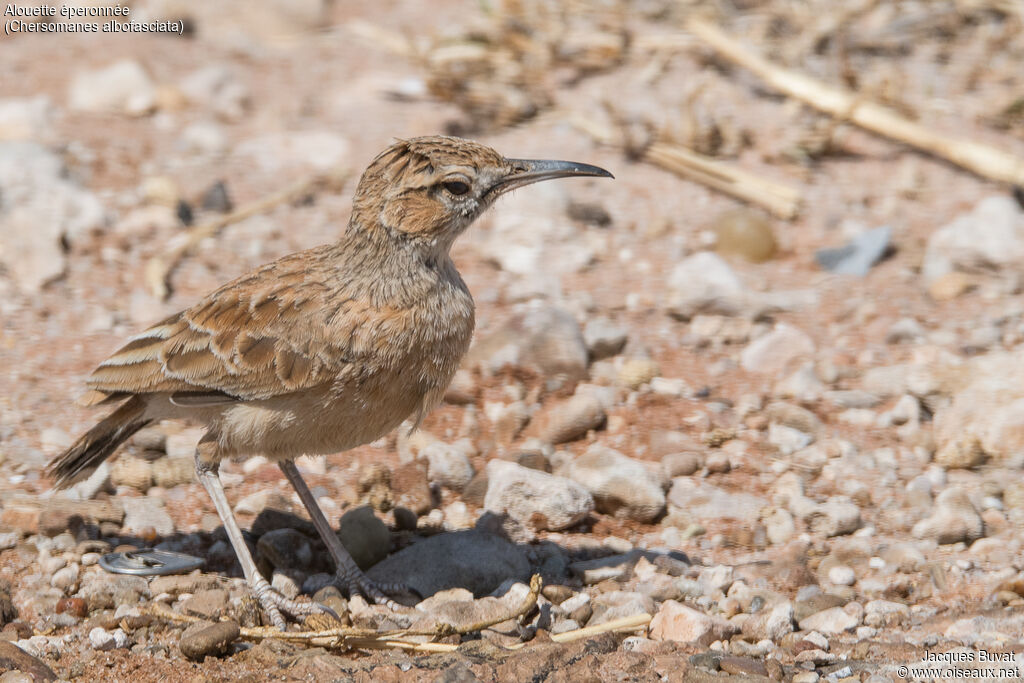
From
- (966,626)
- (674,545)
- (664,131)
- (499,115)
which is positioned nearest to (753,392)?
(674,545)

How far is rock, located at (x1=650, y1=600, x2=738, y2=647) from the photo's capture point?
14.5ft

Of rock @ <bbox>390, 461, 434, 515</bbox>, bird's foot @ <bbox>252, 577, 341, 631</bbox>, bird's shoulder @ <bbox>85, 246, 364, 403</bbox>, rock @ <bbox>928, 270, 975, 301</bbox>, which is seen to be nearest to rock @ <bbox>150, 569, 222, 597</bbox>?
bird's foot @ <bbox>252, 577, 341, 631</bbox>

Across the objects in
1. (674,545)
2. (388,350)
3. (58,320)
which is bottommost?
(674,545)

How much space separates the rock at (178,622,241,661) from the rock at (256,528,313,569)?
691 mm

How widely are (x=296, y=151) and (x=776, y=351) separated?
13.2 feet

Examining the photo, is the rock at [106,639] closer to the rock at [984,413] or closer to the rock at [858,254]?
the rock at [984,413]

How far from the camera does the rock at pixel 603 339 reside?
656 centimetres

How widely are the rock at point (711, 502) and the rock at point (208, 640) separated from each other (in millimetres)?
2072

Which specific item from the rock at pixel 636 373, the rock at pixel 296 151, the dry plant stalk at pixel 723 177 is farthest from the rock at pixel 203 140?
the rock at pixel 636 373

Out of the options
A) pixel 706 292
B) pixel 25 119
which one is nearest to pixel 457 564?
pixel 706 292

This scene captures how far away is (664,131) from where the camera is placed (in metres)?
8.56

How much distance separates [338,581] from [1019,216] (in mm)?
4869

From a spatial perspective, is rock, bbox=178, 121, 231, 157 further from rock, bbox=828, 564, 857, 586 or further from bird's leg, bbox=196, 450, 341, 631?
rock, bbox=828, 564, 857, 586

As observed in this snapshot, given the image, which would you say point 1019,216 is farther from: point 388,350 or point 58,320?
point 58,320
